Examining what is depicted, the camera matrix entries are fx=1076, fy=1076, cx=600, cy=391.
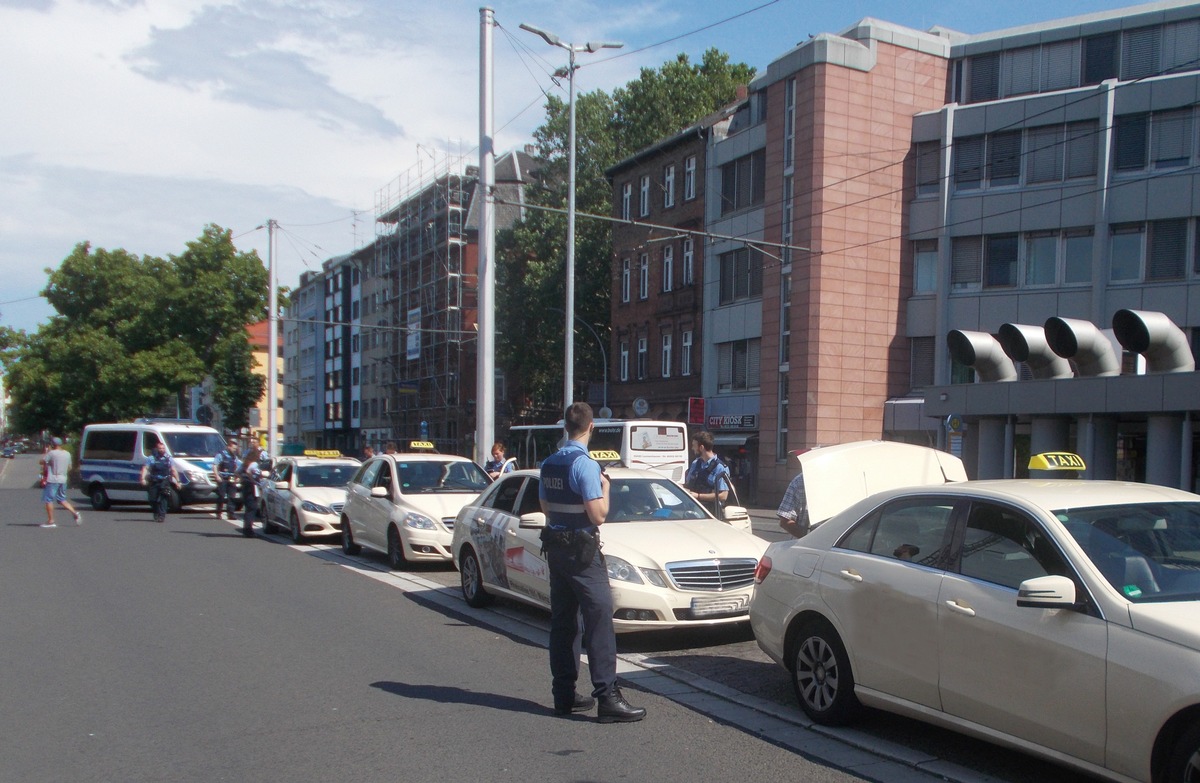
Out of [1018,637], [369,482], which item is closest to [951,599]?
[1018,637]

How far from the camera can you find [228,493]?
24.3m

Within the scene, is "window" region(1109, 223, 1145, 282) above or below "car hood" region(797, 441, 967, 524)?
above

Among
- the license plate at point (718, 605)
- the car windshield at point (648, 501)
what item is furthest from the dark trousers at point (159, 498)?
the license plate at point (718, 605)

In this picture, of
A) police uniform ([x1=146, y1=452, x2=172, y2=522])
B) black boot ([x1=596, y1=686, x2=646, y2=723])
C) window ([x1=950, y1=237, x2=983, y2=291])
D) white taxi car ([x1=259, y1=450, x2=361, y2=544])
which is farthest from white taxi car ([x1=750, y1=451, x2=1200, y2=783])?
window ([x1=950, y1=237, x2=983, y2=291])

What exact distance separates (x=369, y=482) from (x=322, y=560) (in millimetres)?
1296

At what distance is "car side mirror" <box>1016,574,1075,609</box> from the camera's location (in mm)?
4605

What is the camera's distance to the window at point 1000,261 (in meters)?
30.7

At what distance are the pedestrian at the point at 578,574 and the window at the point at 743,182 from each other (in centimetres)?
Answer: 2975

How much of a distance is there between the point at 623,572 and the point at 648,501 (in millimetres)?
1638

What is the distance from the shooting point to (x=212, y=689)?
23.6 feet

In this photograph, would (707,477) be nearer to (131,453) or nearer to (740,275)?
(131,453)

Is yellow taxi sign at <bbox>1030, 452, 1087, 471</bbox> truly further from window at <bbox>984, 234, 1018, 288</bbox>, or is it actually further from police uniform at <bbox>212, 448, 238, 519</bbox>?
window at <bbox>984, 234, 1018, 288</bbox>

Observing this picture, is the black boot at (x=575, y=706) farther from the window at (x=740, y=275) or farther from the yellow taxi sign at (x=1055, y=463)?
the window at (x=740, y=275)

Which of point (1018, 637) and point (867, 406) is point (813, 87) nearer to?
point (867, 406)
